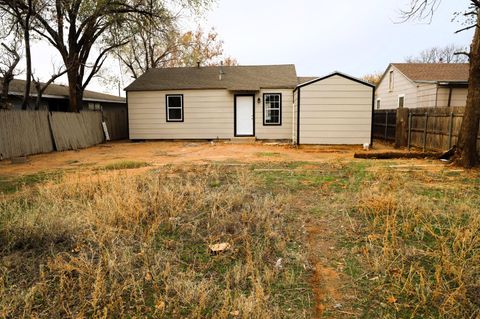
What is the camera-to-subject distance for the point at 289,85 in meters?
15.6

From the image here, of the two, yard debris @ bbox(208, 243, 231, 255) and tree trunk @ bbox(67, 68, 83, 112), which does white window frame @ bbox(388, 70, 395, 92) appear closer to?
tree trunk @ bbox(67, 68, 83, 112)

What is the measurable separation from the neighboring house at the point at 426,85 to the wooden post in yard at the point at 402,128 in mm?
5238

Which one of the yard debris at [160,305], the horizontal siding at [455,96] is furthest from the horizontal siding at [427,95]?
the yard debris at [160,305]

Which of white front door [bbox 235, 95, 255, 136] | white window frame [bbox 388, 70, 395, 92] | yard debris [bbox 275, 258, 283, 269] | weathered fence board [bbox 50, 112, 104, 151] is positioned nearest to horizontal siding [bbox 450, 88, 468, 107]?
white window frame [bbox 388, 70, 395, 92]

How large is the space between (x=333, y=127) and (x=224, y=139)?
19.3ft

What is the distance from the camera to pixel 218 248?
328 cm

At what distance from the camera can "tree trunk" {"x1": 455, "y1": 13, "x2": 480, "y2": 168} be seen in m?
7.78

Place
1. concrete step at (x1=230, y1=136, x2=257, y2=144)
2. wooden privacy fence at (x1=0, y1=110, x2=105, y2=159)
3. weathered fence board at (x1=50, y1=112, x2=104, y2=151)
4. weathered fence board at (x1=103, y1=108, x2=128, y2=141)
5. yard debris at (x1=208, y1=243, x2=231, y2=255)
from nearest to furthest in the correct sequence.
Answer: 1. yard debris at (x1=208, y1=243, x2=231, y2=255)
2. wooden privacy fence at (x1=0, y1=110, x2=105, y2=159)
3. weathered fence board at (x1=50, y1=112, x2=104, y2=151)
4. concrete step at (x1=230, y1=136, x2=257, y2=144)
5. weathered fence board at (x1=103, y1=108, x2=128, y2=141)

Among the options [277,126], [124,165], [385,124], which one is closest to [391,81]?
[385,124]

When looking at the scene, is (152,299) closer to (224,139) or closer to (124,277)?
(124,277)

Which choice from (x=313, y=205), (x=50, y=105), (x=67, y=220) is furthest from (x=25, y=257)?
(x=50, y=105)

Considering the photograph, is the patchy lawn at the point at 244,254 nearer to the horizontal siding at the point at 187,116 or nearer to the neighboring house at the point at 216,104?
the neighboring house at the point at 216,104

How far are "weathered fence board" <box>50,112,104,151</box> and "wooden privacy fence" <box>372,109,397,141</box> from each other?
47.6ft

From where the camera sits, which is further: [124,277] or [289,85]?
[289,85]
